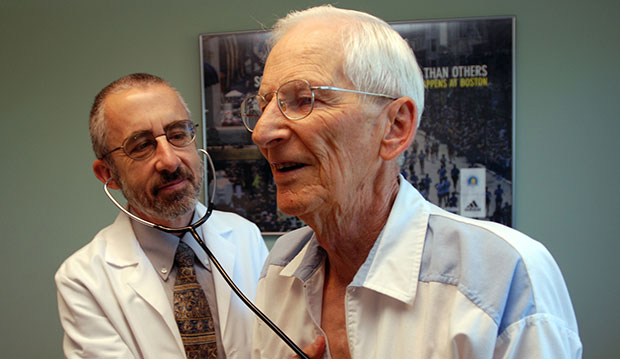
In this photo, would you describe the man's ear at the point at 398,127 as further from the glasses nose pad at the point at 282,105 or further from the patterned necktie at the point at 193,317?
the patterned necktie at the point at 193,317

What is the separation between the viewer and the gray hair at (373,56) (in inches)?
29.3

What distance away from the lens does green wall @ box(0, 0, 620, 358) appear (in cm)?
188

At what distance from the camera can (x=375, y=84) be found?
0.75 m

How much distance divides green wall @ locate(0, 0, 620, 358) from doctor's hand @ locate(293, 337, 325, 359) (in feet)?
4.64

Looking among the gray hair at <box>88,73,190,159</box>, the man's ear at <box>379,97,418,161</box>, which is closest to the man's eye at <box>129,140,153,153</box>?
the gray hair at <box>88,73,190,159</box>

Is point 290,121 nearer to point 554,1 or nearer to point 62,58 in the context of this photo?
point 554,1

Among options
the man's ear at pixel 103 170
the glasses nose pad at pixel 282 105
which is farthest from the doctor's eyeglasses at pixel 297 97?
the man's ear at pixel 103 170

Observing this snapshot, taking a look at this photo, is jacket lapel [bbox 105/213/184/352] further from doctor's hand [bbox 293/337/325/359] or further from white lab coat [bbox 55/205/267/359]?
doctor's hand [bbox 293/337/325/359]

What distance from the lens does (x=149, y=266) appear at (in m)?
1.18

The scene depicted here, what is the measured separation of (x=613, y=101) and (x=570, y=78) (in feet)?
0.67

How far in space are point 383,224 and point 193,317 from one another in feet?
1.91

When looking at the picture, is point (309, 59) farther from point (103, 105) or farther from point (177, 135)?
point (103, 105)

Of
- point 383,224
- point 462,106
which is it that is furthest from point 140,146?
point 462,106

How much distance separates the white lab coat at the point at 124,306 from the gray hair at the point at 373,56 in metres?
0.69
